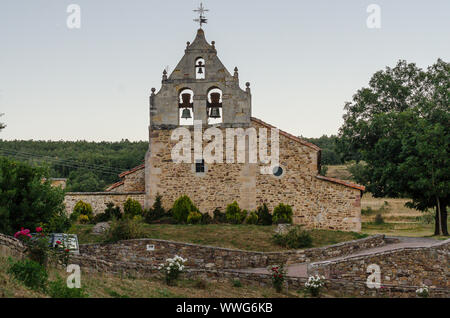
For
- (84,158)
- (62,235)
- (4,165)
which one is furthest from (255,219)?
(84,158)

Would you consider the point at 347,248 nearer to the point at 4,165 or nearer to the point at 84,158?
the point at 4,165

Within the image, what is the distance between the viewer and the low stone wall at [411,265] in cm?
1981

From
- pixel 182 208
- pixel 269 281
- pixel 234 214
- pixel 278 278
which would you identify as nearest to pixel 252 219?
pixel 234 214

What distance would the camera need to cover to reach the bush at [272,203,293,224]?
87.1 ft

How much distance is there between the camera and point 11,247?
50.5 feet

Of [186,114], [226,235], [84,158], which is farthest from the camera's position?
[84,158]

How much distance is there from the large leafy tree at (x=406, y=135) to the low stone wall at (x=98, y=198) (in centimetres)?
1382

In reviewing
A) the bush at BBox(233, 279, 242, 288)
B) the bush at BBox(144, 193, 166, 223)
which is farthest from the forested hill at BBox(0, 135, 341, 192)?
the bush at BBox(233, 279, 242, 288)

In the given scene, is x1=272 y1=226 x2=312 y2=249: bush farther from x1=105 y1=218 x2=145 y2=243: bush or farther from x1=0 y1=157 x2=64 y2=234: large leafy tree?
x1=0 y1=157 x2=64 y2=234: large leafy tree

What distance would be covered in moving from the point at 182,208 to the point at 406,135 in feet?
41.6

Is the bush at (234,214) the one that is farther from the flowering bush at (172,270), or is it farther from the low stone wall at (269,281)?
the flowering bush at (172,270)

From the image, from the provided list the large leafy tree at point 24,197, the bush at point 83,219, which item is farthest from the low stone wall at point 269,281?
the bush at point 83,219

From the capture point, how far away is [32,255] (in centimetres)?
A: 1563

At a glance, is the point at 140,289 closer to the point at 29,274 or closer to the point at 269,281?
the point at 29,274
